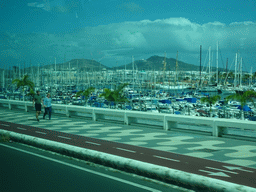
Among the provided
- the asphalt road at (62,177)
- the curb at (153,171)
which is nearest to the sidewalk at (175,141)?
the curb at (153,171)

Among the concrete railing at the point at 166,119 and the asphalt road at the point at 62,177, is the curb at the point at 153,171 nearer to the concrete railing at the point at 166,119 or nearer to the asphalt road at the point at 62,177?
the asphalt road at the point at 62,177

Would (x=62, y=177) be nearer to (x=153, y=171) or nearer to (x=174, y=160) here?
(x=153, y=171)

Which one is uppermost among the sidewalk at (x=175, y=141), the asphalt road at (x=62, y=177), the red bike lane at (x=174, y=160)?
the sidewalk at (x=175, y=141)

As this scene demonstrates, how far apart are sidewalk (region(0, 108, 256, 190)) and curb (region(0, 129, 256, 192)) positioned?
1.15 m

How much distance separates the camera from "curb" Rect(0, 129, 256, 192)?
6807 mm

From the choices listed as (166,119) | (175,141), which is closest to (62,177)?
(175,141)

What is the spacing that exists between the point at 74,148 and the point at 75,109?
1184 cm

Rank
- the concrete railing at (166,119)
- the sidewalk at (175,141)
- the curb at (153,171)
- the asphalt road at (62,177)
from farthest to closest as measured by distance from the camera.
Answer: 1. the concrete railing at (166,119)
2. the sidewalk at (175,141)
3. the asphalt road at (62,177)
4. the curb at (153,171)

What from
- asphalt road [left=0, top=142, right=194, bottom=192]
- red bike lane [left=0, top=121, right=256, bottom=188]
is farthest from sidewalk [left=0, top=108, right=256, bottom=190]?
asphalt road [left=0, top=142, right=194, bottom=192]

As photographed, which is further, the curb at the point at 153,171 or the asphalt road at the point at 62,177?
the asphalt road at the point at 62,177

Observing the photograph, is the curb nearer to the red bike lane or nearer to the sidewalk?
the red bike lane

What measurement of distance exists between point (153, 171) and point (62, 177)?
2362mm

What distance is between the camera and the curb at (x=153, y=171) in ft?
22.3

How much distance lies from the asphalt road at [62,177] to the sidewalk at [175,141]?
1952mm
